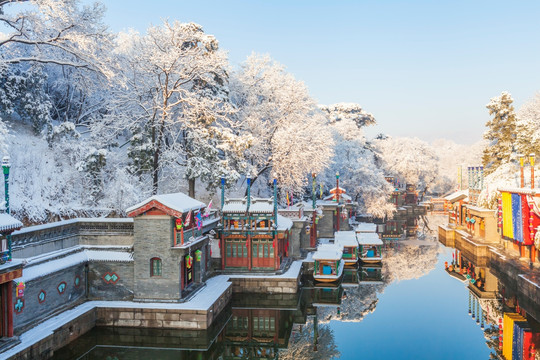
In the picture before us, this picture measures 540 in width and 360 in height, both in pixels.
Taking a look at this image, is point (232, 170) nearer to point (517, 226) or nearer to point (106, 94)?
point (106, 94)

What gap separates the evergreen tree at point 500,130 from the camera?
158 ft

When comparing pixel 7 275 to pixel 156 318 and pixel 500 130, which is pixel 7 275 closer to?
pixel 156 318

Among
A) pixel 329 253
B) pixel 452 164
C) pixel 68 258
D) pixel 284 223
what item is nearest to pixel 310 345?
pixel 284 223

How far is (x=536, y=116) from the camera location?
207 ft

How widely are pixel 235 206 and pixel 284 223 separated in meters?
3.61

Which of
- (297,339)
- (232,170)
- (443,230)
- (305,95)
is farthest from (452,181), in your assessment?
(297,339)

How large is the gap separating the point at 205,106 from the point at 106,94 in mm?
10188

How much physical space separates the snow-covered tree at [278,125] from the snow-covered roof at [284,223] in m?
7.51

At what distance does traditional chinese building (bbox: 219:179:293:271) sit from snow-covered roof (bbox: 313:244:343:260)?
11.2 ft

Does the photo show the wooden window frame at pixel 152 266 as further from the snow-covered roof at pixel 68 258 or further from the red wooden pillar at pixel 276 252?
the red wooden pillar at pixel 276 252

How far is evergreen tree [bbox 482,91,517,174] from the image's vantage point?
158 ft

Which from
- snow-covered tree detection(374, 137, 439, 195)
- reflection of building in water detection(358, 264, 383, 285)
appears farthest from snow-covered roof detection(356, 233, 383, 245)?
snow-covered tree detection(374, 137, 439, 195)

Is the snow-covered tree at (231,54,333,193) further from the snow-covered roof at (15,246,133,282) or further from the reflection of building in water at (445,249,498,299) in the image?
the snow-covered roof at (15,246,133,282)

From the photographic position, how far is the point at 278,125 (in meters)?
39.7
